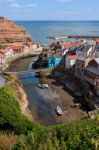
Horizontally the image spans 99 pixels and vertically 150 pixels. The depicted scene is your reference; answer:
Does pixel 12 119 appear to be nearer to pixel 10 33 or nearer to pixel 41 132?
pixel 41 132

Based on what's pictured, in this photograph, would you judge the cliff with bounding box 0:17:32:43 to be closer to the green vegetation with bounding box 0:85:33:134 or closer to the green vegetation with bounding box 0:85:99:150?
the green vegetation with bounding box 0:85:99:150

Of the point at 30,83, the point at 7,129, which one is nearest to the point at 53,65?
the point at 30,83

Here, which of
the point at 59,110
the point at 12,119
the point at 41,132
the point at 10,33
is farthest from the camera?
the point at 10,33

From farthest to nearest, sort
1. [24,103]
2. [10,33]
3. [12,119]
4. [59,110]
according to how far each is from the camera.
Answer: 1. [10,33]
2. [24,103]
3. [59,110]
4. [12,119]

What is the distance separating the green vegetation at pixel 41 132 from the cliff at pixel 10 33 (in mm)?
46135

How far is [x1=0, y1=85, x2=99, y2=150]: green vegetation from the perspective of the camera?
28.1ft

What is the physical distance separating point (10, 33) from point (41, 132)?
211ft

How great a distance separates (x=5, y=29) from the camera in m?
77.8

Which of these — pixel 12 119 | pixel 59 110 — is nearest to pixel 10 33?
pixel 59 110

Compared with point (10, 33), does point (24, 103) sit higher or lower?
higher

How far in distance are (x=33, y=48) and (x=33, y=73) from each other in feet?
83.2

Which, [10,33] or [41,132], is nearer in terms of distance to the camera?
[41,132]

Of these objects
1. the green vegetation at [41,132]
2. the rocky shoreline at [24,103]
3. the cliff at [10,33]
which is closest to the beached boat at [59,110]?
the rocky shoreline at [24,103]

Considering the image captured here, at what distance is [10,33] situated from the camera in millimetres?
77000
